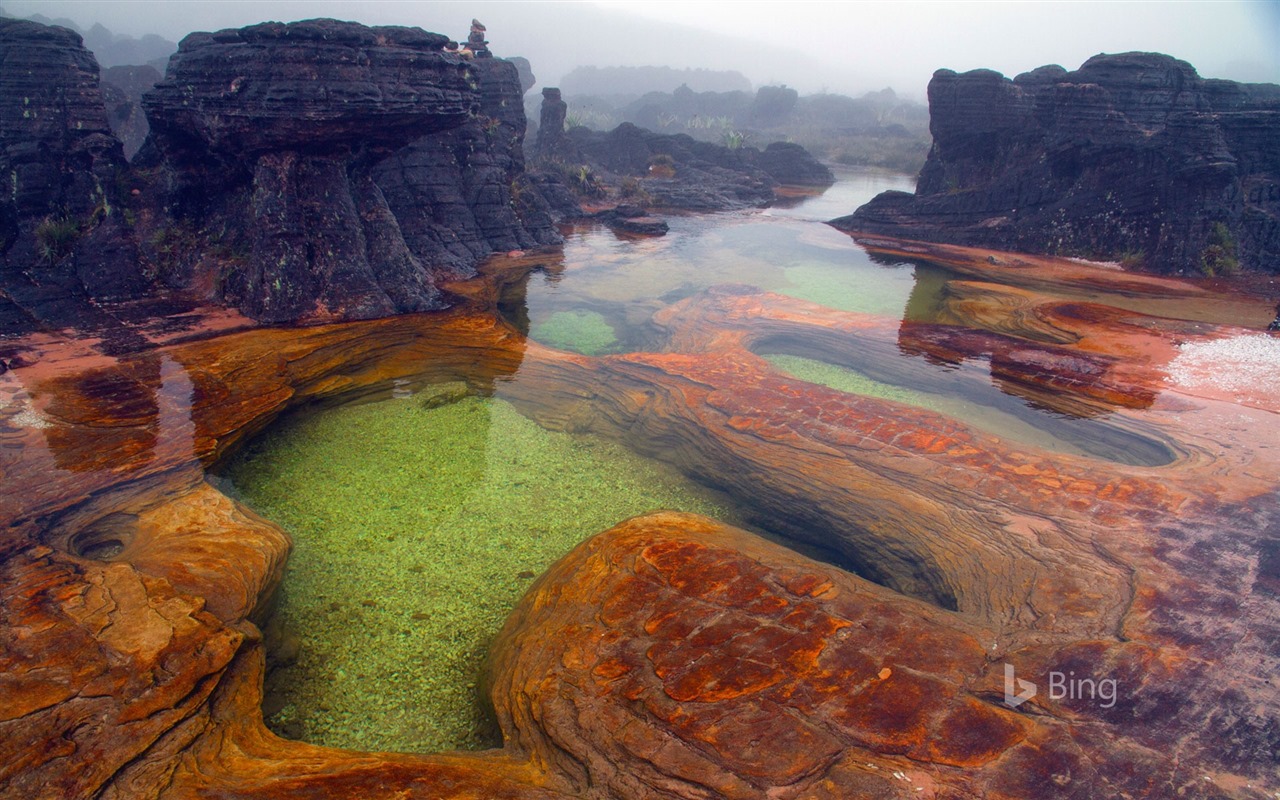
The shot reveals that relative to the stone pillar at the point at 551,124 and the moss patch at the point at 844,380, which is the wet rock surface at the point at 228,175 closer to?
the moss patch at the point at 844,380

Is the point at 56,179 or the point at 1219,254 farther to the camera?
the point at 1219,254

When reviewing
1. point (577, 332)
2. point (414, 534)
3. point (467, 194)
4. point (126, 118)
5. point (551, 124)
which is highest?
point (551, 124)

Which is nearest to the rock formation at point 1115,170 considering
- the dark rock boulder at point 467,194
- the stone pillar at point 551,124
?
the dark rock boulder at point 467,194

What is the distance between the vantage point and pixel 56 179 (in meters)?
8.52

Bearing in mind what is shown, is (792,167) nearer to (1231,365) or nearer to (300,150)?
(1231,365)

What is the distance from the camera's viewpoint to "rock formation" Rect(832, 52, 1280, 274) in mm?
11984

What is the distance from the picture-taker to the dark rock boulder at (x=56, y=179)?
26.6ft

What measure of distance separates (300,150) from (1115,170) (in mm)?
14672

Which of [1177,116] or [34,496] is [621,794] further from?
[1177,116]

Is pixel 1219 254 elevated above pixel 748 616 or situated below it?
above

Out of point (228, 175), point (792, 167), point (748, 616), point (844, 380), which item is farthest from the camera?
point (792, 167)

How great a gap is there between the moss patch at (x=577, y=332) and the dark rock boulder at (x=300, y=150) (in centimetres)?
152

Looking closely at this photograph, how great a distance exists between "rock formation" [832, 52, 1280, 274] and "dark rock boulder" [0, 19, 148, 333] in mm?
15576

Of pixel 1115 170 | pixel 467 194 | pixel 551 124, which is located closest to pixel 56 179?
pixel 467 194
